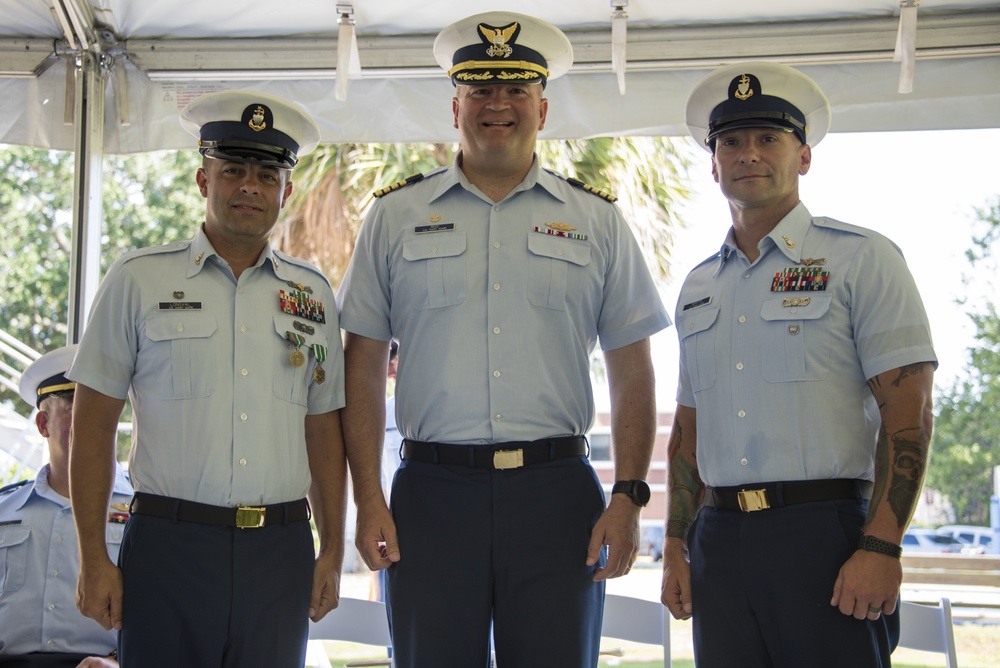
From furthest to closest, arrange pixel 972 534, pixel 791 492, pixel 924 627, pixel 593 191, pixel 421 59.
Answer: pixel 972 534 < pixel 421 59 < pixel 924 627 < pixel 593 191 < pixel 791 492

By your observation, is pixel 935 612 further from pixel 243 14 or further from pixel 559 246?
pixel 243 14

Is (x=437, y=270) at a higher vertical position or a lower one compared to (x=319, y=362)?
higher

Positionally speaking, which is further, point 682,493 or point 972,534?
point 972,534

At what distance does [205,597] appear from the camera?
2449 millimetres

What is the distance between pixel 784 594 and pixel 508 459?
75cm

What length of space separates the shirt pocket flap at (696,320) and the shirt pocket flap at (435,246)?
0.65 meters

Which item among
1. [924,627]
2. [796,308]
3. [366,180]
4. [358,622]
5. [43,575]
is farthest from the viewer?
[366,180]

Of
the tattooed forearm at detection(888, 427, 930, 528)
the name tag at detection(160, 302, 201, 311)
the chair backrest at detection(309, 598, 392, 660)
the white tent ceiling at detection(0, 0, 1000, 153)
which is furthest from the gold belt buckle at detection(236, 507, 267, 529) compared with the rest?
the white tent ceiling at detection(0, 0, 1000, 153)

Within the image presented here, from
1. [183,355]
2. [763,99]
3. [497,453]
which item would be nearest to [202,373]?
[183,355]

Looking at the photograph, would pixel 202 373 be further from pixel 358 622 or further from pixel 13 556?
pixel 358 622

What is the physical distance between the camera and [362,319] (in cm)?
281

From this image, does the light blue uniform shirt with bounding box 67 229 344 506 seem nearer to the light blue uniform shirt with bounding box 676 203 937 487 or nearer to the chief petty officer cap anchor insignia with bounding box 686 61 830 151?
the light blue uniform shirt with bounding box 676 203 937 487

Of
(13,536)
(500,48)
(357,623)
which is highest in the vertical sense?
(500,48)

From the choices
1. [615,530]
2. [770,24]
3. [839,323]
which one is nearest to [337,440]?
[615,530]
